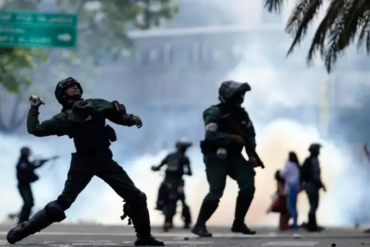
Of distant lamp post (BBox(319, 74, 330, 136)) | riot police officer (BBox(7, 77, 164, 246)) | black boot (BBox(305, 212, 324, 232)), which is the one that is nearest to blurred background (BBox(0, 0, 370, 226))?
distant lamp post (BBox(319, 74, 330, 136))

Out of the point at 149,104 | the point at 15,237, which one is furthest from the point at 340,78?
the point at 15,237

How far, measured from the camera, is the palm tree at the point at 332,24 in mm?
16188

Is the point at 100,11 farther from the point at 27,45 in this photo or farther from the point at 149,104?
the point at 27,45

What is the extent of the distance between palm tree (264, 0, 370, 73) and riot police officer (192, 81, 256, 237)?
9.87 feet

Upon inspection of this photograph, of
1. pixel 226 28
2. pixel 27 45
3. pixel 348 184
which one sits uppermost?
pixel 226 28

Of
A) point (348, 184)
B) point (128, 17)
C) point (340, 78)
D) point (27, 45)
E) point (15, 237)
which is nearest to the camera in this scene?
point (15, 237)

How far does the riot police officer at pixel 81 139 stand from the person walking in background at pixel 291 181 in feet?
34.6

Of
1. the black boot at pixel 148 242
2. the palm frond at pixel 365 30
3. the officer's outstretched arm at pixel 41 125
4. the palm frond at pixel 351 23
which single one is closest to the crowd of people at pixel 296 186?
the palm frond at pixel 365 30

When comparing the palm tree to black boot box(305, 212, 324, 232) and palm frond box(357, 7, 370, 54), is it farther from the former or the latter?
black boot box(305, 212, 324, 232)

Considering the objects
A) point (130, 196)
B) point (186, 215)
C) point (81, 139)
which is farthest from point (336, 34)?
point (81, 139)

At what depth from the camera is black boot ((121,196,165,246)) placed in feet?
35.0

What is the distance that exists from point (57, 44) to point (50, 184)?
261 inches

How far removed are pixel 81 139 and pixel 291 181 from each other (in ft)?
35.6

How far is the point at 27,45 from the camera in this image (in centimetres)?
3052
